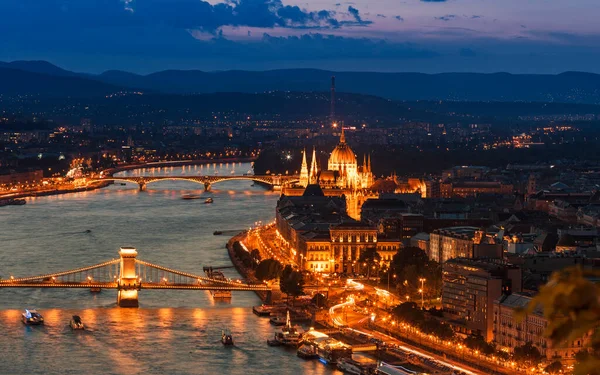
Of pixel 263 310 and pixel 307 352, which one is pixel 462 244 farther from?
pixel 307 352

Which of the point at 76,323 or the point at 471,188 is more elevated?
the point at 76,323

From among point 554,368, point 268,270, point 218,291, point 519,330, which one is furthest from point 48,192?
point 554,368

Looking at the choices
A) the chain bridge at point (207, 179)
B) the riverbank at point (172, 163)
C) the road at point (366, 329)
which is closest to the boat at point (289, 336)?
the road at point (366, 329)

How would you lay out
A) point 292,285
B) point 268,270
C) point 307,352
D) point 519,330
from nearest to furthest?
point 519,330 < point 307,352 < point 292,285 < point 268,270

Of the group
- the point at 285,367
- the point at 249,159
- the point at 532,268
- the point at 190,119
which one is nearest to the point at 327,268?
the point at 532,268

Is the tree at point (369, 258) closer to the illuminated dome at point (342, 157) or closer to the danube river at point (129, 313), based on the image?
the danube river at point (129, 313)

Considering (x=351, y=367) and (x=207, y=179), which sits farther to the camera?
(x=207, y=179)

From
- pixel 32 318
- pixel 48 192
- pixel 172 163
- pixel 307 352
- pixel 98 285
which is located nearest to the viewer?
pixel 307 352
